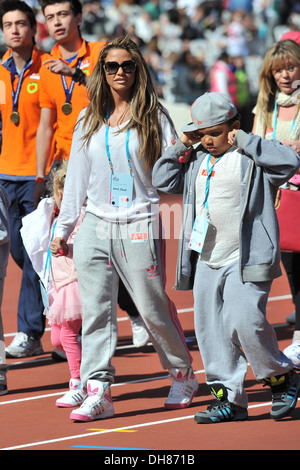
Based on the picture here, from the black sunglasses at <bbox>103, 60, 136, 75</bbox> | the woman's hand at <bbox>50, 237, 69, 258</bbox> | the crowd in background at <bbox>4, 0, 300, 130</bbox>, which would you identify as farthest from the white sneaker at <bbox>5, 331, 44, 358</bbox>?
the crowd in background at <bbox>4, 0, 300, 130</bbox>

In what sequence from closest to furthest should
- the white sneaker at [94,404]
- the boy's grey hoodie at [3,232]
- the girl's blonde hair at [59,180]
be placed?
the white sneaker at [94,404] → the boy's grey hoodie at [3,232] → the girl's blonde hair at [59,180]

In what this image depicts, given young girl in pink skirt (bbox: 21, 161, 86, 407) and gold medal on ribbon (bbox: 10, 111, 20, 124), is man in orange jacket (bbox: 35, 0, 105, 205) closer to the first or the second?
gold medal on ribbon (bbox: 10, 111, 20, 124)

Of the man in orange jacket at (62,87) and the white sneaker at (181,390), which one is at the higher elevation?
the man in orange jacket at (62,87)

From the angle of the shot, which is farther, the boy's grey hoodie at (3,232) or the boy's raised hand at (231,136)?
the boy's grey hoodie at (3,232)

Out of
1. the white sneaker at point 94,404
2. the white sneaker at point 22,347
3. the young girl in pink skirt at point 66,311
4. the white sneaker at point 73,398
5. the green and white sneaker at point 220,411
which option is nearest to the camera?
the green and white sneaker at point 220,411

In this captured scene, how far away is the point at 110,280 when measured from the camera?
6.33 meters

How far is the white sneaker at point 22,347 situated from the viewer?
8484mm

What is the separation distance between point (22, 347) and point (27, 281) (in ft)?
1.84

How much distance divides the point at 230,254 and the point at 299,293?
2.00 meters

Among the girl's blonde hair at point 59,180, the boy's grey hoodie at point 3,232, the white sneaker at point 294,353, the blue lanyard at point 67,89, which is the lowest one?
the white sneaker at point 294,353

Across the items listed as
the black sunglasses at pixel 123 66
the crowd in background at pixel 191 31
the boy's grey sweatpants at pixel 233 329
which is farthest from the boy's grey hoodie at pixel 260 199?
the crowd in background at pixel 191 31

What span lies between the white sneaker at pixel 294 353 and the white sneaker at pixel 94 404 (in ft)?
5.65

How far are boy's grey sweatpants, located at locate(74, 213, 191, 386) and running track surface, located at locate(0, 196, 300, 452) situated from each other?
1.37ft

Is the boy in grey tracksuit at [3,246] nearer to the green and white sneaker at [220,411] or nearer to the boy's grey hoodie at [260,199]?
the green and white sneaker at [220,411]
